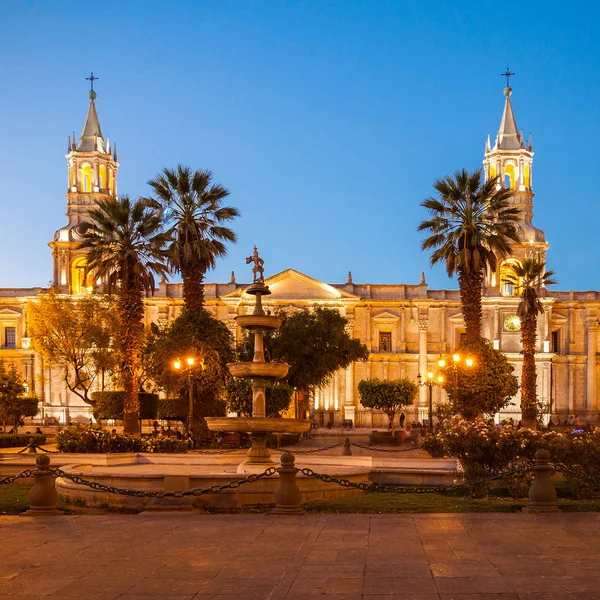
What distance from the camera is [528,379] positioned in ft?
135

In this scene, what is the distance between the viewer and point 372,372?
6234 cm

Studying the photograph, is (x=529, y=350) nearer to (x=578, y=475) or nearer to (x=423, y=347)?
(x=423, y=347)

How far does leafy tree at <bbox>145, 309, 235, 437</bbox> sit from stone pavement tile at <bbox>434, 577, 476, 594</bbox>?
26102mm

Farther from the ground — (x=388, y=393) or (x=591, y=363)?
(x=591, y=363)

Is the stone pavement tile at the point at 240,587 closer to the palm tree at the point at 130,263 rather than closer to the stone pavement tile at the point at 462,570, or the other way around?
the stone pavement tile at the point at 462,570

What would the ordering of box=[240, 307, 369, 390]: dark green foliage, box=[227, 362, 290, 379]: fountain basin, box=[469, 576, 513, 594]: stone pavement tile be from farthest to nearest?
box=[240, 307, 369, 390]: dark green foliage, box=[227, 362, 290, 379]: fountain basin, box=[469, 576, 513, 594]: stone pavement tile

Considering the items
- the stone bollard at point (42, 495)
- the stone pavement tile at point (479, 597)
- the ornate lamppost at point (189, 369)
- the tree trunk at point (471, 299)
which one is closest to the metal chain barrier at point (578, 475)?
the stone pavement tile at point (479, 597)

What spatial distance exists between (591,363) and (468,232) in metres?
28.8

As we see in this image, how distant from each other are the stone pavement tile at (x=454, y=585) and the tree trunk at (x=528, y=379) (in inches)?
1280

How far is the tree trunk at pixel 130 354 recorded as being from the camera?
3309 centimetres

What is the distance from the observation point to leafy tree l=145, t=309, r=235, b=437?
34.7 meters

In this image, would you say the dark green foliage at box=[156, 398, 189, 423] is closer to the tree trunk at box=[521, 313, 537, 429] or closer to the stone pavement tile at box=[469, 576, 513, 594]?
the tree trunk at box=[521, 313, 537, 429]

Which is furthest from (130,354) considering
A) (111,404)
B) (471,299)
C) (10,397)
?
(471,299)

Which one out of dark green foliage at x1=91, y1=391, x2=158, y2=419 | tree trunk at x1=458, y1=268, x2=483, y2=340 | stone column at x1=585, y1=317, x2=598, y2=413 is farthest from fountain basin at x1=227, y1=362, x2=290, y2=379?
stone column at x1=585, y1=317, x2=598, y2=413
